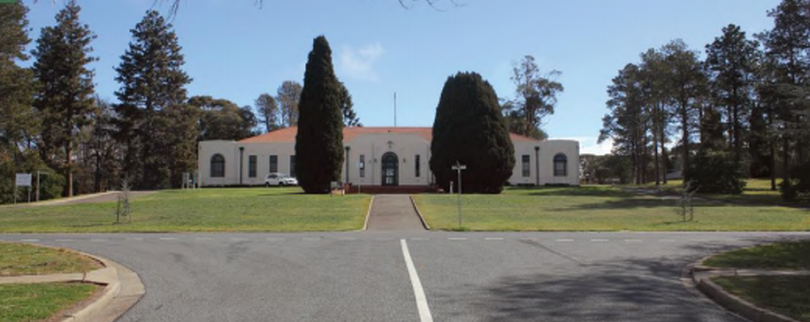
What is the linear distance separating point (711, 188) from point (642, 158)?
3388 centimetres

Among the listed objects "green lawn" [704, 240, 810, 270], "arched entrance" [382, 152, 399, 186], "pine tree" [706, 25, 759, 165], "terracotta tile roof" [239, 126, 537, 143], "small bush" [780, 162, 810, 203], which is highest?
"pine tree" [706, 25, 759, 165]

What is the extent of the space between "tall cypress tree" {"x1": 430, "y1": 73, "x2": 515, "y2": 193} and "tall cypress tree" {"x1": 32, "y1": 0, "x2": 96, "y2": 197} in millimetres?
32786

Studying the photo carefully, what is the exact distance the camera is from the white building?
5122 cm

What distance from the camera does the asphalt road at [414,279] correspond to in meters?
6.71

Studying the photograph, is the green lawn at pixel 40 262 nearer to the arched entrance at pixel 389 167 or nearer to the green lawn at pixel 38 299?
the green lawn at pixel 38 299

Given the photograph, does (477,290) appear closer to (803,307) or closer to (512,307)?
(512,307)

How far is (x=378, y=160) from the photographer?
51.3 meters

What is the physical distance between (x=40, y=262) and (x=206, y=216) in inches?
555

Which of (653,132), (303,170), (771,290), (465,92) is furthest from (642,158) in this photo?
(771,290)

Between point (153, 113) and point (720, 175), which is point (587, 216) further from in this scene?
point (153, 113)

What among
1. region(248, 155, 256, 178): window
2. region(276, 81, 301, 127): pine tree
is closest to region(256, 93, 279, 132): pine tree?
region(276, 81, 301, 127): pine tree

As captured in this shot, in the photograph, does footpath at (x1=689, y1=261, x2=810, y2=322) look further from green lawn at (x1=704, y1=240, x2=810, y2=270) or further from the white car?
the white car

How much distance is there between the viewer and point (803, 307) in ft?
21.8

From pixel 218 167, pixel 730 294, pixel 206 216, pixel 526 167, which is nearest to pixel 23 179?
pixel 206 216
